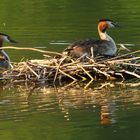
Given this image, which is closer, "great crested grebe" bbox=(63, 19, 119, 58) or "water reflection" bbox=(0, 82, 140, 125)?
"water reflection" bbox=(0, 82, 140, 125)

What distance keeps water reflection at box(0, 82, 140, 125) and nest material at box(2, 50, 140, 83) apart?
0.32 m

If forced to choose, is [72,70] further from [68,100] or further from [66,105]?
[66,105]

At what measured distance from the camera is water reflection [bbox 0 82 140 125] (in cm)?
1392

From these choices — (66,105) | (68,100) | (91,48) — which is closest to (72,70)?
(91,48)

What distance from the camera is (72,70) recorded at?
1666 cm

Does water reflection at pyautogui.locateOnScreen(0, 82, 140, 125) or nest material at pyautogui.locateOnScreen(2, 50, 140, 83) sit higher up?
nest material at pyautogui.locateOnScreen(2, 50, 140, 83)

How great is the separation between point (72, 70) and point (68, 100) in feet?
5.81

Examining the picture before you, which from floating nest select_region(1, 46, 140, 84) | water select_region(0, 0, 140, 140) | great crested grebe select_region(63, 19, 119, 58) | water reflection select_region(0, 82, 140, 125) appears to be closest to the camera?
water select_region(0, 0, 140, 140)

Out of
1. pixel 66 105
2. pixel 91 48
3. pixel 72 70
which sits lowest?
pixel 66 105

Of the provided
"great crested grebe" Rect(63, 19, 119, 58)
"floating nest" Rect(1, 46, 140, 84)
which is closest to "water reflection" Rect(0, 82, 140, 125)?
"floating nest" Rect(1, 46, 140, 84)

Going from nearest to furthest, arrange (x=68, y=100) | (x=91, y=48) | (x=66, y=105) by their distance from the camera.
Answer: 1. (x=66, y=105)
2. (x=68, y=100)
3. (x=91, y=48)

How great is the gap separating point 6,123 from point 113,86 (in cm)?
355

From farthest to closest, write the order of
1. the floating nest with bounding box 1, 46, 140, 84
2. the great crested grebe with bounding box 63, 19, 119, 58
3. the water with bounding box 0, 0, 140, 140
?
the great crested grebe with bounding box 63, 19, 119, 58
the floating nest with bounding box 1, 46, 140, 84
the water with bounding box 0, 0, 140, 140

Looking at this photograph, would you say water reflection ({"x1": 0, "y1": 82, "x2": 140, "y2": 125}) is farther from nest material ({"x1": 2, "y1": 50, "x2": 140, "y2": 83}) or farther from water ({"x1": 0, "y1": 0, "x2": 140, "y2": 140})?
nest material ({"x1": 2, "y1": 50, "x2": 140, "y2": 83})
